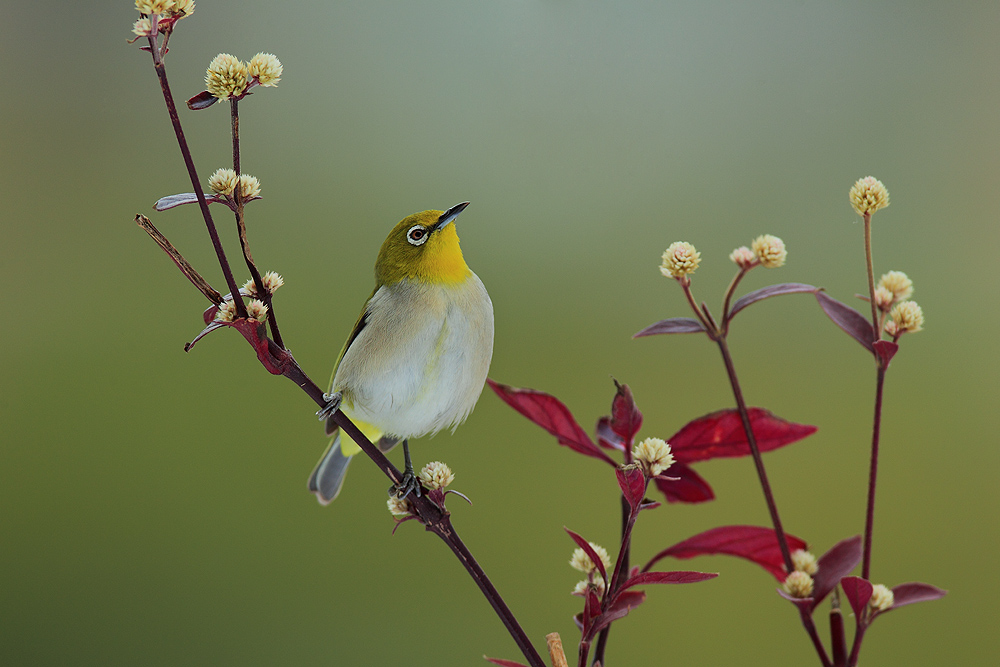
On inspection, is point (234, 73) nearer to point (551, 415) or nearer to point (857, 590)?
point (551, 415)

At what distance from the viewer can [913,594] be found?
54cm

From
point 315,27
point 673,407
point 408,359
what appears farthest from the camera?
point 673,407

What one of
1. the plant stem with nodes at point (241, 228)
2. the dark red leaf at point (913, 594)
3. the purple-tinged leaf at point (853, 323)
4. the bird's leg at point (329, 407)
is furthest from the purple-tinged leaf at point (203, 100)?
the dark red leaf at point (913, 594)

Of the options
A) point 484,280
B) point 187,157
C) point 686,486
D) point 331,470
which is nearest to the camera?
point 187,157

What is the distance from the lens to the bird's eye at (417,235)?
0.66 metres

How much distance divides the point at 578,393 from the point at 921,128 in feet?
2.68

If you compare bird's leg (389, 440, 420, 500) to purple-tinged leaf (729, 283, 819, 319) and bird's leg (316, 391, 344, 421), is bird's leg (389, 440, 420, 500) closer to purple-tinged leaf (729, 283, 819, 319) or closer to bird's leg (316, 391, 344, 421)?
bird's leg (316, 391, 344, 421)

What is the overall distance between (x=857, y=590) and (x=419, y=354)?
0.38 metres

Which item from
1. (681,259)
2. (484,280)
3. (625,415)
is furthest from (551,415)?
(484,280)

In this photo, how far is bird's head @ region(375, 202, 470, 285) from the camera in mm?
663

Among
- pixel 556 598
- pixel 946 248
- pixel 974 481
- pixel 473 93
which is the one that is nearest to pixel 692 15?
pixel 473 93

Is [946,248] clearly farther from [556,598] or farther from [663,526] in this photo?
[556,598]

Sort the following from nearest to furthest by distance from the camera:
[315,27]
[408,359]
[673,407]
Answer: [408,359] → [315,27] → [673,407]

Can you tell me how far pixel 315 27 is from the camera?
1.38m
